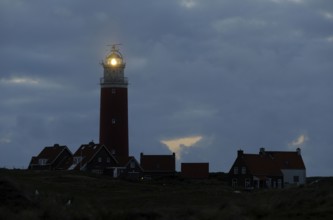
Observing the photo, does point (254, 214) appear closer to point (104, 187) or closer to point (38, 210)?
point (38, 210)

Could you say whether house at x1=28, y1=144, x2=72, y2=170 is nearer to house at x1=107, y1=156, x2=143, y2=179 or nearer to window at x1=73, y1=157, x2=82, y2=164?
window at x1=73, y1=157, x2=82, y2=164

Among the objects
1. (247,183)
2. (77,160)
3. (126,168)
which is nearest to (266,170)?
(247,183)

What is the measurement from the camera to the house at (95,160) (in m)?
79.1

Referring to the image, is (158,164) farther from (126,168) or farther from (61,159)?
(61,159)

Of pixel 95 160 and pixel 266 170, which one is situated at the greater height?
pixel 95 160

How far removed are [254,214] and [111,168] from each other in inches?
2020

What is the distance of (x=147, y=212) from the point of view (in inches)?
1172

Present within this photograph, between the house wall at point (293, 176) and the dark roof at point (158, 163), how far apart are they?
46.1 feet

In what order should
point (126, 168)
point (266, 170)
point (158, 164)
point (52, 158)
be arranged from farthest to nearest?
point (158, 164)
point (52, 158)
point (266, 170)
point (126, 168)

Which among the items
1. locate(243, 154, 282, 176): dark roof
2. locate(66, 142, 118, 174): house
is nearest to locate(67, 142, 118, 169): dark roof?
locate(66, 142, 118, 174): house

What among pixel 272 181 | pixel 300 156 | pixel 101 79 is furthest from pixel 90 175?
pixel 300 156

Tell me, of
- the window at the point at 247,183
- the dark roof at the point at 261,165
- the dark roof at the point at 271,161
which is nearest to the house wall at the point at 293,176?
the dark roof at the point at 271,161

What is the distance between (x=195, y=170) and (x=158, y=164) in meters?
4.88

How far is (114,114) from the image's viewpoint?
80.2m
